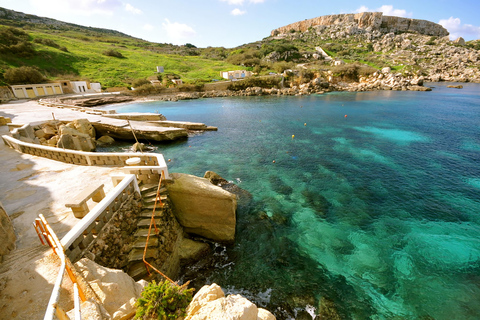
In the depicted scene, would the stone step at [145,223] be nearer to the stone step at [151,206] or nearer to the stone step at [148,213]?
the stone step at [148,213]

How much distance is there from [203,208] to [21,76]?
71.0 metres

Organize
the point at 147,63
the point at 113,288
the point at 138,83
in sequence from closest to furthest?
the point at 113,288 → the point at 138,83 → the point at 147,63

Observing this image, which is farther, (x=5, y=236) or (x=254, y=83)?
(x=254, y=83)

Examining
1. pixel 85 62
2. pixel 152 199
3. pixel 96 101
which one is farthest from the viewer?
pixel 85 62

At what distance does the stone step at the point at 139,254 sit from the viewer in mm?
7906

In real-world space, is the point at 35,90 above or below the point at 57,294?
above

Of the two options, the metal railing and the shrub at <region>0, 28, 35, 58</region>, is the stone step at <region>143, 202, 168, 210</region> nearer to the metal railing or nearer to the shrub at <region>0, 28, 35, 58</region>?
the metal railing

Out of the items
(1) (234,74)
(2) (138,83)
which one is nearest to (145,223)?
(2) (138,83)

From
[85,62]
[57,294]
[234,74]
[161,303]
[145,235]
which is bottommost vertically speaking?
[145,235]

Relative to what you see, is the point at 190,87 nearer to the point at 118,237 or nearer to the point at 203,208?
the point at 203,208

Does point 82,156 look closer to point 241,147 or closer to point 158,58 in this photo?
point 241,147

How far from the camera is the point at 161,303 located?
166 inches

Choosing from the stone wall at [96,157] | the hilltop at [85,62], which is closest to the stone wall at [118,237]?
the stone wall at [96,157]

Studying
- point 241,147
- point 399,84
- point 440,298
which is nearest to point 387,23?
point 399,84
